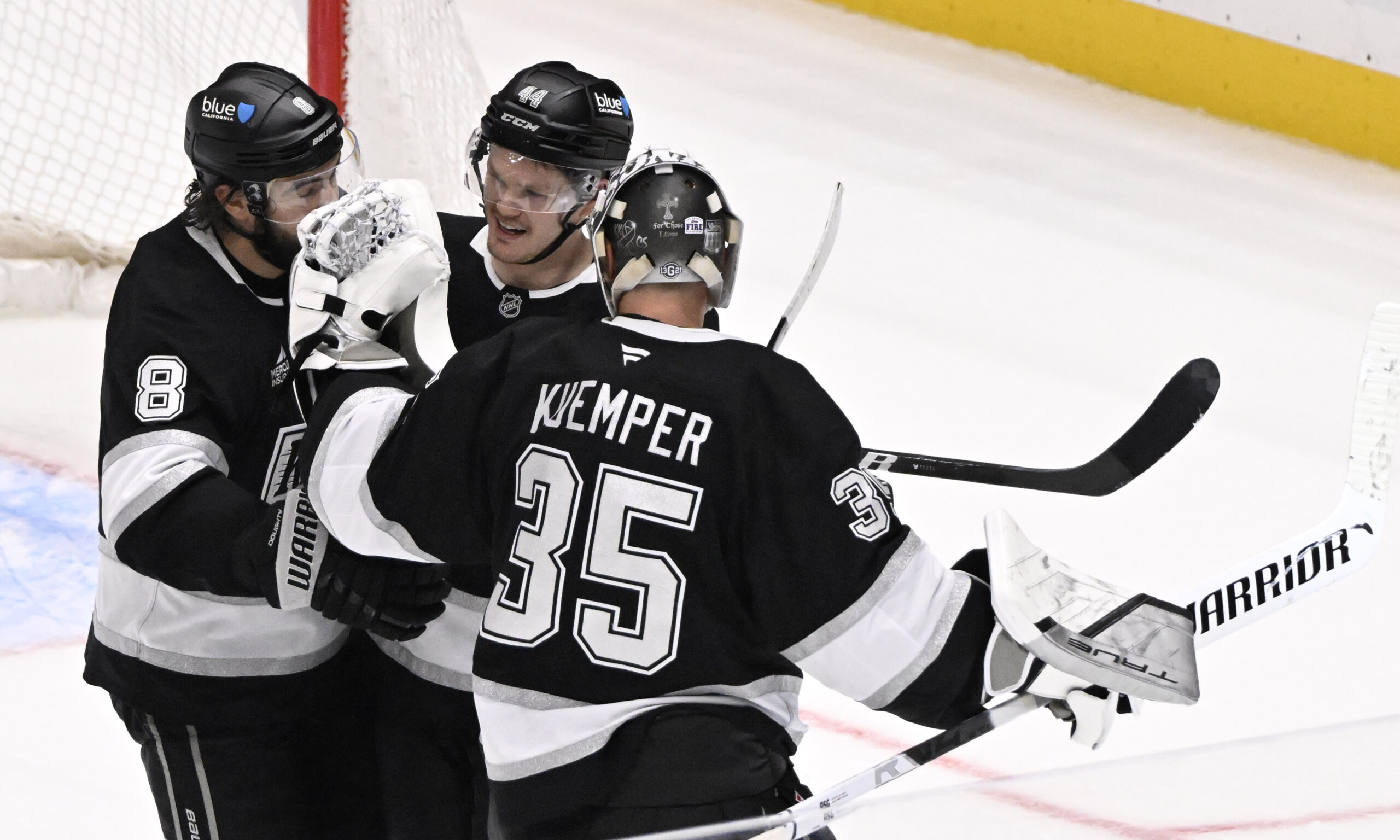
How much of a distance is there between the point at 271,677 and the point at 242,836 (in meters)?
0.19

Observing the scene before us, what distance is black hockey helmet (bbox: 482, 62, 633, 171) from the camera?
6.90 feet

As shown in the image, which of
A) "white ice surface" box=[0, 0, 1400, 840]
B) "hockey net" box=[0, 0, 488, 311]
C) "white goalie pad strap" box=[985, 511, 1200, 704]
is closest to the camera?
"white goalie pad strap" box=[985, 511, 1200, 704]

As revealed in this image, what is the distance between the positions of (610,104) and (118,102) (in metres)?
3.14

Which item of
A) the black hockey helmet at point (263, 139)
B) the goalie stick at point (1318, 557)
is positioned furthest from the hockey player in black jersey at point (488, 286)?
the goalie stick at point (1318, 557)

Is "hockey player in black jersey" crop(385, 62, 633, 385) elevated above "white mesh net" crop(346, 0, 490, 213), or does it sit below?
below

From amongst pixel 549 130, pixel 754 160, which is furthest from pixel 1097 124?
pixel 549 130

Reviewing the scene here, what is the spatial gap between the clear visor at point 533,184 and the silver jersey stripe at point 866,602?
824mm

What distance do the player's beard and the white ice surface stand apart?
954 millimetres

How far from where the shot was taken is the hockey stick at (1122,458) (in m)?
1.85

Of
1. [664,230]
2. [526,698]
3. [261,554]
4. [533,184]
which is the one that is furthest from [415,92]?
[526,698]

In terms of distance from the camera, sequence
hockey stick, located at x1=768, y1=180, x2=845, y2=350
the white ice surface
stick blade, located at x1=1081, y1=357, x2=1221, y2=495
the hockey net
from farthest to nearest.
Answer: the hockey net
the white ice surface
hockey stick, located at x1=768, y1=180, x2=845, y2=350
stick blade, located at x1=1081, y1=357, x2=1221, y2=495

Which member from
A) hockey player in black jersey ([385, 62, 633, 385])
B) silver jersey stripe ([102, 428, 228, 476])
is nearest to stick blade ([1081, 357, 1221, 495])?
hockey player in black jersey ([385, 62, 633, 385])

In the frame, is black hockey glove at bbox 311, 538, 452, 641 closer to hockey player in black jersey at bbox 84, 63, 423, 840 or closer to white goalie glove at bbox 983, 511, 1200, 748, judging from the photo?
hockey player in black jersey at bbox 84, 63, 423, 840

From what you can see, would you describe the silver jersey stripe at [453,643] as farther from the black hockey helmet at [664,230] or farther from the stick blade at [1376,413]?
the stick blade at [1376,413]
